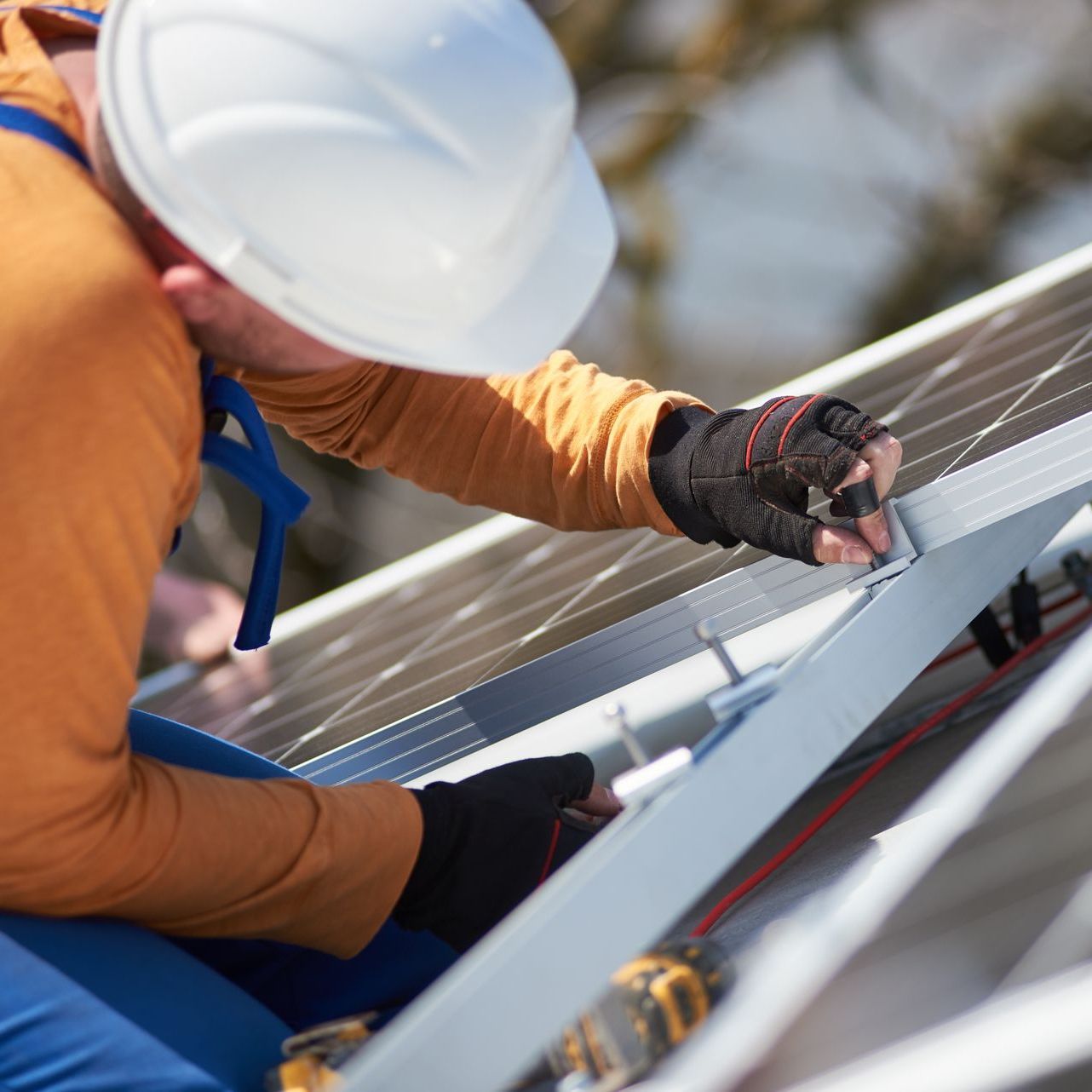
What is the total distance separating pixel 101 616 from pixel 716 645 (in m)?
0.60

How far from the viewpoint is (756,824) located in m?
1.28

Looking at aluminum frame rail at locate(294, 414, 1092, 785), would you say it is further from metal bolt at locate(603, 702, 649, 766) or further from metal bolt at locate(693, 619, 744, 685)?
metal bolt at locate(603, 702, 649, 766)

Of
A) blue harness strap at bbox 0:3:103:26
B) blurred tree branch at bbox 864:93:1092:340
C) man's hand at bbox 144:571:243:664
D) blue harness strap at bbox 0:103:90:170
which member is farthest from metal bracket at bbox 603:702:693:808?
blurred tree branch at bbox 864:93:1092:340

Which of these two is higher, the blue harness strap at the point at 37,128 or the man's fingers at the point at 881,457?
the blue harness strap at the point at 37,128

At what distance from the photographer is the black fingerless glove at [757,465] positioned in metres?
1.58

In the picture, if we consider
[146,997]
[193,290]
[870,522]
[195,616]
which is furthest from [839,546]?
[195,616]

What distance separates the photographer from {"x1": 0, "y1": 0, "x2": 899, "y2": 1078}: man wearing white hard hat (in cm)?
116

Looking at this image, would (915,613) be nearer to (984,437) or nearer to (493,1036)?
(984,437)

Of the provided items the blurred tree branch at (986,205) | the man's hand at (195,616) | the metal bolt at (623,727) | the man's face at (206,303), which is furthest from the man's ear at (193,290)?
the blurred tree branch at (986,205)

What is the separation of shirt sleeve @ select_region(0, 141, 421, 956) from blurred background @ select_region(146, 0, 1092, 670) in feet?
17.7

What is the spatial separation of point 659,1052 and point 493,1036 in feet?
0.56

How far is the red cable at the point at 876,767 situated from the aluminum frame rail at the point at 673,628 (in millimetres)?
317

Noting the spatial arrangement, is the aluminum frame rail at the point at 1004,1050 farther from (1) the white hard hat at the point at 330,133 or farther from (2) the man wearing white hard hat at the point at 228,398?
(1) the white hard hat at the point at 330,133

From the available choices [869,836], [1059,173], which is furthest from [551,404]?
[1059,173]
